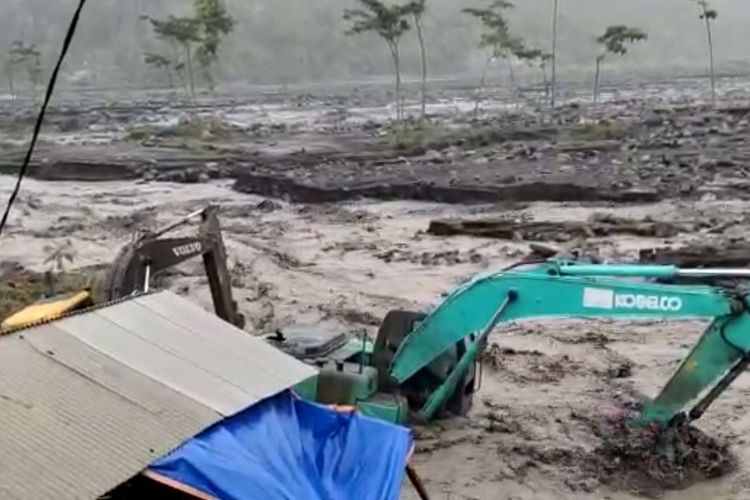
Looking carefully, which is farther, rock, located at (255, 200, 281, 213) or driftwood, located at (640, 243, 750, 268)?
rock, located at (255, 200, 281, 213)

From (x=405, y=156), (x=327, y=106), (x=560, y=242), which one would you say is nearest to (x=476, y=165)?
(x=405, y=156)

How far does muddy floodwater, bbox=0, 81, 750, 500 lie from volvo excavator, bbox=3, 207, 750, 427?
66 cm

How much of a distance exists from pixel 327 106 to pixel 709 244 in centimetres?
4426

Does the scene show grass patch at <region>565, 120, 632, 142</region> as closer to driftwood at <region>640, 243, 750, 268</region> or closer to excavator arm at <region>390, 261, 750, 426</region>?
driftwood at <region>640, 243, 750, 268</region>

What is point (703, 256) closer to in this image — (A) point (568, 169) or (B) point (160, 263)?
(B) point (160, 263)

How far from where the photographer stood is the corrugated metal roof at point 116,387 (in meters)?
4.36

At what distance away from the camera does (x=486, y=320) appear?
353 inches

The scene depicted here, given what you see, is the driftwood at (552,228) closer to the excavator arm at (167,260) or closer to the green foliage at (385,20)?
the excavator arm at (167,260)

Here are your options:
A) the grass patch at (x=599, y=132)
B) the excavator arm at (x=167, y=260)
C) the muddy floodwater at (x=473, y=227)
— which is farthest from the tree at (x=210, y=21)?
the excavator arm at (x=167, y=260)

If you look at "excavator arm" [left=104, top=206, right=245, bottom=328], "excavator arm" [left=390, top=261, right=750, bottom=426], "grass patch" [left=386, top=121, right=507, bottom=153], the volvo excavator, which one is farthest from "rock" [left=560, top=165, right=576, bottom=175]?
"excavator arm" [left=390, top=261, right=750, bottom=426]

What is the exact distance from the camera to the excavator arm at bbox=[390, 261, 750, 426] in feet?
27.6

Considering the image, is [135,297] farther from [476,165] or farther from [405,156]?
[405,156]

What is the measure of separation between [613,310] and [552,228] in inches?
477

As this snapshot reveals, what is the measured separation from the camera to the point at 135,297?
6164 mm
